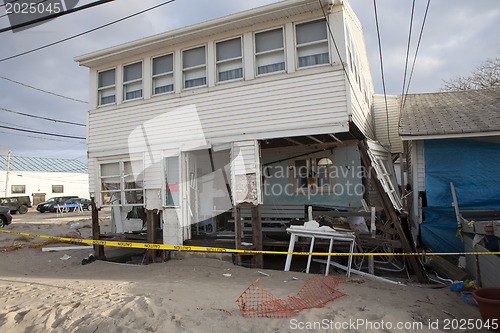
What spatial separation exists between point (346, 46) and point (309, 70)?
106cm

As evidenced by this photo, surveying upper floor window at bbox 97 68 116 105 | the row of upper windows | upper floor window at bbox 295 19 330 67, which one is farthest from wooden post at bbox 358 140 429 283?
upper floor window at bbox 97 68 116 105

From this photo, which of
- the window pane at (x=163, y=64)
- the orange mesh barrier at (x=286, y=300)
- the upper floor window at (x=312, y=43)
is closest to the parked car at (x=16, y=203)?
the window pane at (x=163, y=64)

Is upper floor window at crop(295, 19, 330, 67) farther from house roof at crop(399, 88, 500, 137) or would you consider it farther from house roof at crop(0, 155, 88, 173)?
house roof at crop(0, 155, 88, 173)

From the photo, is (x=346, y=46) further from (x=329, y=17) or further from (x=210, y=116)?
(x=210, y=116)

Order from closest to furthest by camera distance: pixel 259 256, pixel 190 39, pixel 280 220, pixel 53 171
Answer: pixel 259 256 → pixel 190 39 → pixel 280 220 → pixel 53 171

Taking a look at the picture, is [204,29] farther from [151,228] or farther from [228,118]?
[151,228]

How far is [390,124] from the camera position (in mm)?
14719

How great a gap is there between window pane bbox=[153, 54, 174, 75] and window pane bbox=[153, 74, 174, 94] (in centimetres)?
18

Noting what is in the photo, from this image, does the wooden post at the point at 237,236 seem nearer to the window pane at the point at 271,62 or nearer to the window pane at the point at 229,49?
the window pane at the point at 271,62

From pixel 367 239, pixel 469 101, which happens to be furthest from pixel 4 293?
pixel 469 101

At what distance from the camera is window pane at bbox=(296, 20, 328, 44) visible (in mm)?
7930

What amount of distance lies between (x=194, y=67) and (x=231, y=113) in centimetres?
198

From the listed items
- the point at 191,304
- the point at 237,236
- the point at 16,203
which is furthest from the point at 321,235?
the point at 16,203

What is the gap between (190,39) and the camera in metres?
9.12
